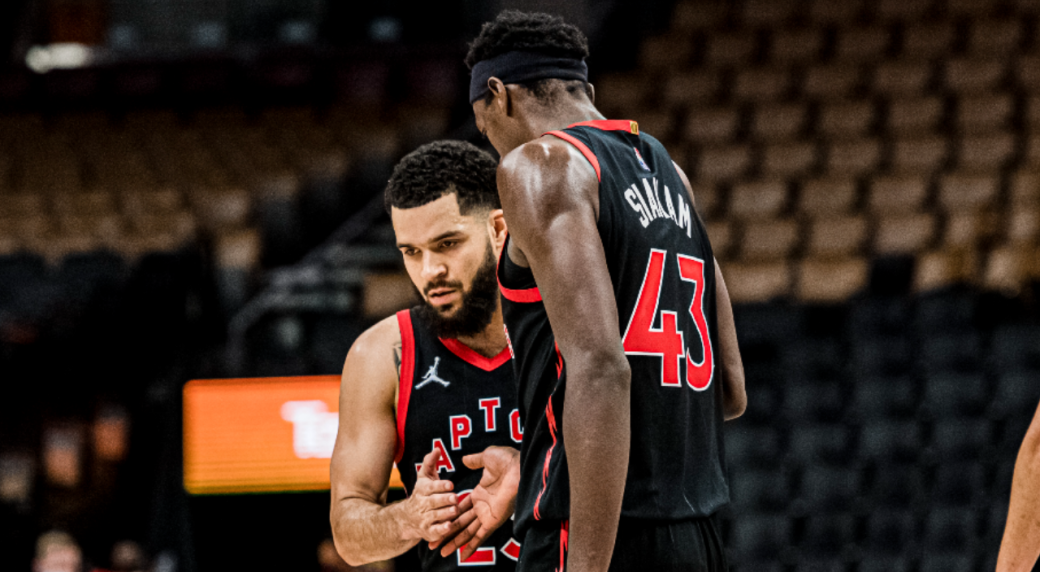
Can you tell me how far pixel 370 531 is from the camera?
2.57 meters

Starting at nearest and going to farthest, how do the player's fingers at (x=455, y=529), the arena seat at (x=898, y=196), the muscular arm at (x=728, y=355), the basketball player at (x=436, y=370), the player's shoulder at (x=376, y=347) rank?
the muscular arm at (x=728, y=355) → the player's fingers at (x=455, y=529) → the basketball player at (x=436, y=370) → the player's shoulder at (x=376, y=347) → the arena seat at (x=898, y=196)

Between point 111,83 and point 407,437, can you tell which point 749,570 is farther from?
point 111,83

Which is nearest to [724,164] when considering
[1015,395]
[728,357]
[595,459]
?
[1015,395]

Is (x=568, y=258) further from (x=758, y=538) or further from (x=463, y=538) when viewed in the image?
(x=758, y=538)

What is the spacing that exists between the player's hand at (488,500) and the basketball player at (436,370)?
19 cm

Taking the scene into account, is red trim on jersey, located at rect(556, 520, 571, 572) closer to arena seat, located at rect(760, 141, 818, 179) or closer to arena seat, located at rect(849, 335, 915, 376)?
arena seat, located at rect(849, 335, 915, 376)

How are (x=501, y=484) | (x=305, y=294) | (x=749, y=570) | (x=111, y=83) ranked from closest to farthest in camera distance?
(x=501, y=484) < (x=749, y=570) < (x=305, y=294) < (x=111, y=83)

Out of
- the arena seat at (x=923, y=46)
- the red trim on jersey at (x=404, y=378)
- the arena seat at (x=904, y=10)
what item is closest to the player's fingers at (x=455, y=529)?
the red trim on jersey at (x=404, y=378)

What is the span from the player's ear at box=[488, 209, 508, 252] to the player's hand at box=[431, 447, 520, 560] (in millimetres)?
580

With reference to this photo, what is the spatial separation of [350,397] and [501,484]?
554 mm

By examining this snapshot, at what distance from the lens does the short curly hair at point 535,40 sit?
2137 millimetres

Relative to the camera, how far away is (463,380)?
111 inches

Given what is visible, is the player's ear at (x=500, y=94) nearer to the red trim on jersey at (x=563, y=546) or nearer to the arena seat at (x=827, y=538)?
the red trim on jersey at (x=563, y=546)

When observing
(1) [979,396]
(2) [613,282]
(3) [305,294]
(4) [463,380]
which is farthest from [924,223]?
(2) [613,282]
